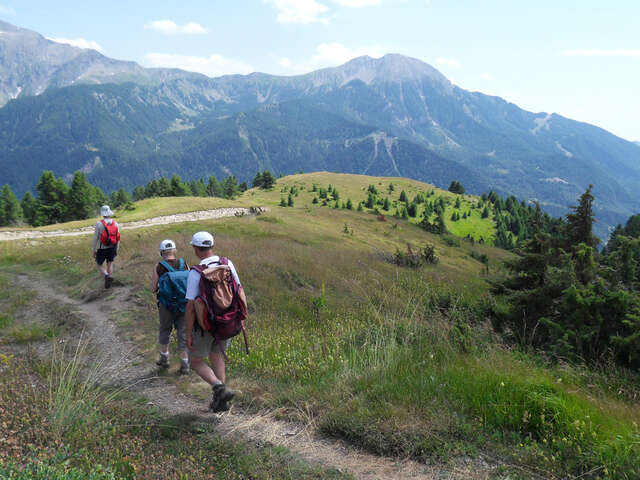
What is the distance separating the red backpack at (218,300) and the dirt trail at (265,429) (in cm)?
115

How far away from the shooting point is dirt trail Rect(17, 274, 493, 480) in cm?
358

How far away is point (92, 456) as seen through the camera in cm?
345

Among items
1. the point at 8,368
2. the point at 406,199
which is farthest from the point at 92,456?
the point at 406,199

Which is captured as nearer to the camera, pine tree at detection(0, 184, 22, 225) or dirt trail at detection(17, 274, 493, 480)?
dirt trail at detection(17, 274, 493, 480)

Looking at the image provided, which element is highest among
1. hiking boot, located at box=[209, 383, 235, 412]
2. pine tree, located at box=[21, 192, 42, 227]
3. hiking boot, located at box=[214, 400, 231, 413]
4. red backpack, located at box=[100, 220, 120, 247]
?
red backpack, located at box=[100, 220, 120, 247]

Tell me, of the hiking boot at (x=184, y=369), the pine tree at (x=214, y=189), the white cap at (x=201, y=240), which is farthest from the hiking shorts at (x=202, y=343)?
the pine tree at (x=214, y=189)

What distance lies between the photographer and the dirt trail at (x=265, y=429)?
3.58m

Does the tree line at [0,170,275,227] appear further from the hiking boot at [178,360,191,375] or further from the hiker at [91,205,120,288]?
the hiking boot at [178,360,191,375]

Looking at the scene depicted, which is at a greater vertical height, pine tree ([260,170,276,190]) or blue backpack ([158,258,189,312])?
blue backpack ([158,258,189,312])

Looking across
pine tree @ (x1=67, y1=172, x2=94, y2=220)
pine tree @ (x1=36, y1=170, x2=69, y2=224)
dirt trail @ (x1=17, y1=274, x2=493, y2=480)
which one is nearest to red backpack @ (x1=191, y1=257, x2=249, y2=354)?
dirt trail @ (x1=17, y1=274, x2=493, y2=480)

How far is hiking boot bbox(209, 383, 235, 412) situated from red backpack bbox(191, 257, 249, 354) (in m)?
0.68

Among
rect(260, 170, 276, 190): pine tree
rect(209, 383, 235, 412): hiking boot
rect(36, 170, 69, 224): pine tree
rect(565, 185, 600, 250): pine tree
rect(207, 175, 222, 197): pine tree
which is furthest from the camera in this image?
rect(207, 175, 222, 197): pine tree

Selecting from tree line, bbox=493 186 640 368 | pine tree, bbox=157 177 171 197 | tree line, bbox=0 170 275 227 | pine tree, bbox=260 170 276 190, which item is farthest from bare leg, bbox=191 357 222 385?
pine tree, bbox=157 177 171 197

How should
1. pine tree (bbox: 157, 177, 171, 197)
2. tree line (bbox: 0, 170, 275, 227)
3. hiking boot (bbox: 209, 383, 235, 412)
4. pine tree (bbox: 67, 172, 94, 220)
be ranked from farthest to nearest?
1. pine tree (bbox: 157, 177, 171, 197)
2. pine tree (bbox: 67, 172, 94, 220)
3. tree line (bbox: 0, 170, 275, 227)
4. hiking boot (bbox: 209, 383, 235, 412)
